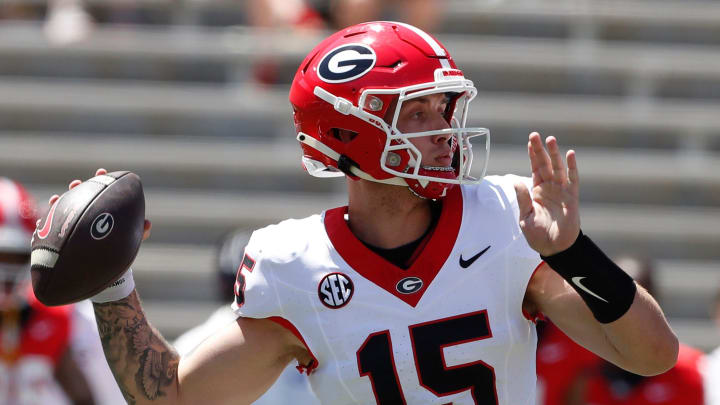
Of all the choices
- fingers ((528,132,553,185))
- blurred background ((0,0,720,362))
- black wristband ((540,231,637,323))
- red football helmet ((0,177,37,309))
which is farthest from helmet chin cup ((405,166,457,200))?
blurred background ((0,0,720,362))

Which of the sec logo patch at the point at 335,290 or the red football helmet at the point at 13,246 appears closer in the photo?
the sec logo patch at the point at 335,290

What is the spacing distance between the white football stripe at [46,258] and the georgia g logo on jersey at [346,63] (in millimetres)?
684

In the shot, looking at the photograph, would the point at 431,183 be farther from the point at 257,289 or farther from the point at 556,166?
the point at 257,289

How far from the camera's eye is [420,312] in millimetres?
2383

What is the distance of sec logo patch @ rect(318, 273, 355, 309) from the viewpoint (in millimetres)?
2408

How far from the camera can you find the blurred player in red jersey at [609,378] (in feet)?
14.4

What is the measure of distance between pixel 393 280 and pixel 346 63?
1.57 feet

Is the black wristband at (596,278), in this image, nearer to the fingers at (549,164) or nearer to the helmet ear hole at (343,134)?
the fingers at (549,164)

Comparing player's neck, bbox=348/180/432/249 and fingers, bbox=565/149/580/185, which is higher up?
fingers, bbox=565/149/580/185

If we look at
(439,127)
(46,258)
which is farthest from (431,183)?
(46,258)

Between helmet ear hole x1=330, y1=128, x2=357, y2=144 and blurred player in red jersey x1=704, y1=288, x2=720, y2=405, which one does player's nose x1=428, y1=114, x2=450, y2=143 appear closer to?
helmet ear hole x1=330, y1=128, x2=357, y2=144

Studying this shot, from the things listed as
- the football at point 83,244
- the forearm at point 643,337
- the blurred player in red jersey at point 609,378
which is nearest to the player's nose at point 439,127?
the forearm at point 643,337

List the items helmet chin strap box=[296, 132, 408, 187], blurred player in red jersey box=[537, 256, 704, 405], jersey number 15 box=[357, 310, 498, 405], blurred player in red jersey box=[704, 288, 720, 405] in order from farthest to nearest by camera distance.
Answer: blurred player in red jersey box=[537, 256, 704, 405] < blurred player in red jersey box=[704, 288, 720, 405] < helmet chin strap box=[296, 132, 408, 187] < jersey number 15 box=[357, 310, 498, 405]

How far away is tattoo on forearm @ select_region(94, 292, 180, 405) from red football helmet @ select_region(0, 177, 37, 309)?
6.15ft
